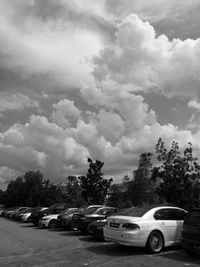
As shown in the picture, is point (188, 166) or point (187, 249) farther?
point (188, 166)

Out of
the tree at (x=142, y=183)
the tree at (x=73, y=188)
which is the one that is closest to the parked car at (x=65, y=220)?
the tree at (x=142, y=183)

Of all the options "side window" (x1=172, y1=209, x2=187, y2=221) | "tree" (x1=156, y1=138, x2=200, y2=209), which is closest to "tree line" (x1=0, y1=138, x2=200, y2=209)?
"tree" (x1=156, y1=138, x2=200, y2=209)

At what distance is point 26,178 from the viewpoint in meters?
72.8

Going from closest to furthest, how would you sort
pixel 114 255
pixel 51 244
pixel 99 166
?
pixel 114 255, pixel 51 244, pixel 99 166

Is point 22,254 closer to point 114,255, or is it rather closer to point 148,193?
point 114,255

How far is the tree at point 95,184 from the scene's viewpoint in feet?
155

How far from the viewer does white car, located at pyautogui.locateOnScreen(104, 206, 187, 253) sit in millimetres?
11422

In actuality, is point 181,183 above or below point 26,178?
below

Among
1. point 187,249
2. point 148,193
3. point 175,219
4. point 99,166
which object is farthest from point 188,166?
point 99,166

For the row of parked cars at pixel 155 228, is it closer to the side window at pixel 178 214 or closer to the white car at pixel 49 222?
the side window at pixel 178 214

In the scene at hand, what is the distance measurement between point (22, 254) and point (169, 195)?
14.8 m

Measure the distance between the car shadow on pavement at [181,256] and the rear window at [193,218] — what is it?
0.97 metres

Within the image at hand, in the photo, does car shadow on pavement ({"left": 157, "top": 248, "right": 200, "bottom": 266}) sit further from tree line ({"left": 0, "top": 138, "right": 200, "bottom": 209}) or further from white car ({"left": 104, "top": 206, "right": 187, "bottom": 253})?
tree line ({"left": 0, "top": 138, "right": 200, "bottom": 209})

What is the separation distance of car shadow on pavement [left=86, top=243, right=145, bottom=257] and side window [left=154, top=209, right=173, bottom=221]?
45.0 inches
